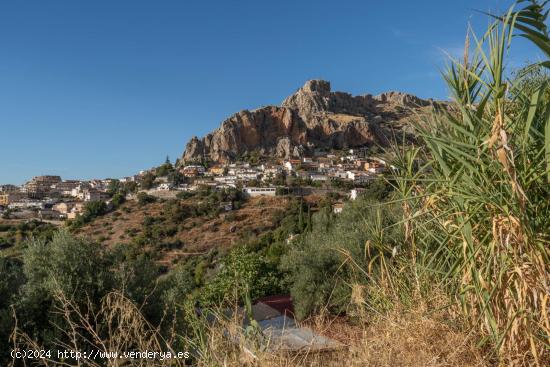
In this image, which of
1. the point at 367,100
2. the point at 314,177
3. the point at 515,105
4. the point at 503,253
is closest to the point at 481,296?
the point at 503,253

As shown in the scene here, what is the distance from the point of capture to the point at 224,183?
Result: 54.7 metres

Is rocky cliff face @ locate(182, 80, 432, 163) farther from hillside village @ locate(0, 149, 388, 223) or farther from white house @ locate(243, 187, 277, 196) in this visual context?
white house @ locate(243, 187, 277, 196)

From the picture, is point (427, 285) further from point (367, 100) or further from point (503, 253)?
point (367, 100)

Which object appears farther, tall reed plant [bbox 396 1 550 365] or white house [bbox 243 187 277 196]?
white house [bbox 243 187 277 196]

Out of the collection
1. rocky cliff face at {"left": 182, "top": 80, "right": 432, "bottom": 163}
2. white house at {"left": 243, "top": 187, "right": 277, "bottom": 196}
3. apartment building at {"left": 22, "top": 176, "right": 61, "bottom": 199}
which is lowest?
white house at {"left": 243, "top": 187, "right": 277, "bottom": 196}

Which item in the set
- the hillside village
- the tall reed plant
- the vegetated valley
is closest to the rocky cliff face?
the hillside village

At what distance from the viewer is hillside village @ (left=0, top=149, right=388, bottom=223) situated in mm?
47625

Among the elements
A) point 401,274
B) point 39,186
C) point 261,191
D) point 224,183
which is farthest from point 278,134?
point 401,274

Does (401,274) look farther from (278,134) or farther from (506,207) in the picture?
(278,134)

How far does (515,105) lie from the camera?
90.0 inches

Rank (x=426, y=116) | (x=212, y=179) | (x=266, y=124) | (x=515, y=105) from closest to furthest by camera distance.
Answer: (x=515, y=105) → (x=426, y=116) → (x=212, y=179) → (x=266, y=124)

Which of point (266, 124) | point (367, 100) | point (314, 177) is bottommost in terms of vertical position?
point (314, 177)

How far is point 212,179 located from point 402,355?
57.1 m

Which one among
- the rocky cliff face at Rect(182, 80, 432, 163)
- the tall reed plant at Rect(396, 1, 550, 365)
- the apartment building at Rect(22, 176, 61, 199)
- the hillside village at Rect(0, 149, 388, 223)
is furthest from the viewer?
the rocky cliff face at Rect(182, 80, 432, 163)
